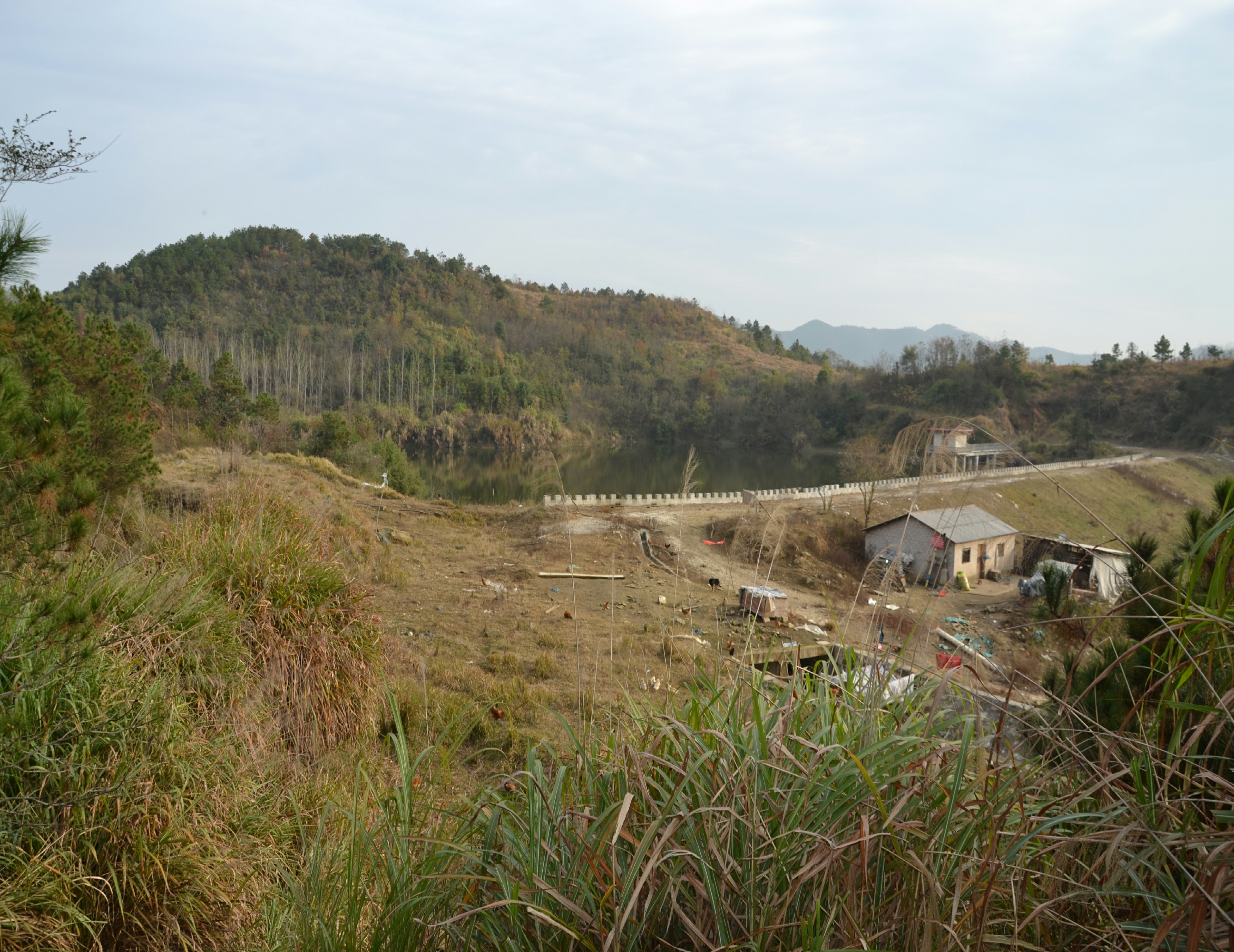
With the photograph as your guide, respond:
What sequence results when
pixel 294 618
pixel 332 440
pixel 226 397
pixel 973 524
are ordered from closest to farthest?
1. pixel 294 618
2. pixel 973 524
3. pixel 226 397
4. pixel 332 440

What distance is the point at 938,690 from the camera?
1.51 meters

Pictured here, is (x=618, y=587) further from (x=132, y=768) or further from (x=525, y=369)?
(x=525, y=369)

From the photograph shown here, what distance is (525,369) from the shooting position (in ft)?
303

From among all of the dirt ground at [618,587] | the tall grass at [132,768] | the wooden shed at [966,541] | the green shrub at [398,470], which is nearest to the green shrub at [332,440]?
the green shrub at [398,470]

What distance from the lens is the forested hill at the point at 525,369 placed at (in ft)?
181

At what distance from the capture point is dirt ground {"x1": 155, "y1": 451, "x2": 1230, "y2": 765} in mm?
3297

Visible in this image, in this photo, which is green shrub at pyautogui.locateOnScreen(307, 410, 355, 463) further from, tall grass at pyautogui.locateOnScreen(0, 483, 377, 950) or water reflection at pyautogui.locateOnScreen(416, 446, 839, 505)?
tall grass at pyautogui.locateOnScreen(0, 483, 377, 950)

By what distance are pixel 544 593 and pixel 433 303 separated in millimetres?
102478

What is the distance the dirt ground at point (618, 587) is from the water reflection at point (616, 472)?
8.21 metres

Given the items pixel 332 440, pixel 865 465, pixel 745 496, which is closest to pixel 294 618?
pixel 745 496

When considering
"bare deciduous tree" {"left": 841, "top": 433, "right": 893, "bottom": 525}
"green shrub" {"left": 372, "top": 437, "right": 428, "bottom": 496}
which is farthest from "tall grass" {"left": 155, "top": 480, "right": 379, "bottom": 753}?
"bare deciduous tree" {"left": 841, "top": 433, "right": 893, "bottom": 525}

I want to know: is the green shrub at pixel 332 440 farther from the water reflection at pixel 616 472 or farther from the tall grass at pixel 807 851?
the tall grass at pixel 807 851

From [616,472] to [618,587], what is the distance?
112 ft

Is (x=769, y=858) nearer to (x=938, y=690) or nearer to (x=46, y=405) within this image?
(x=938, y=690)
